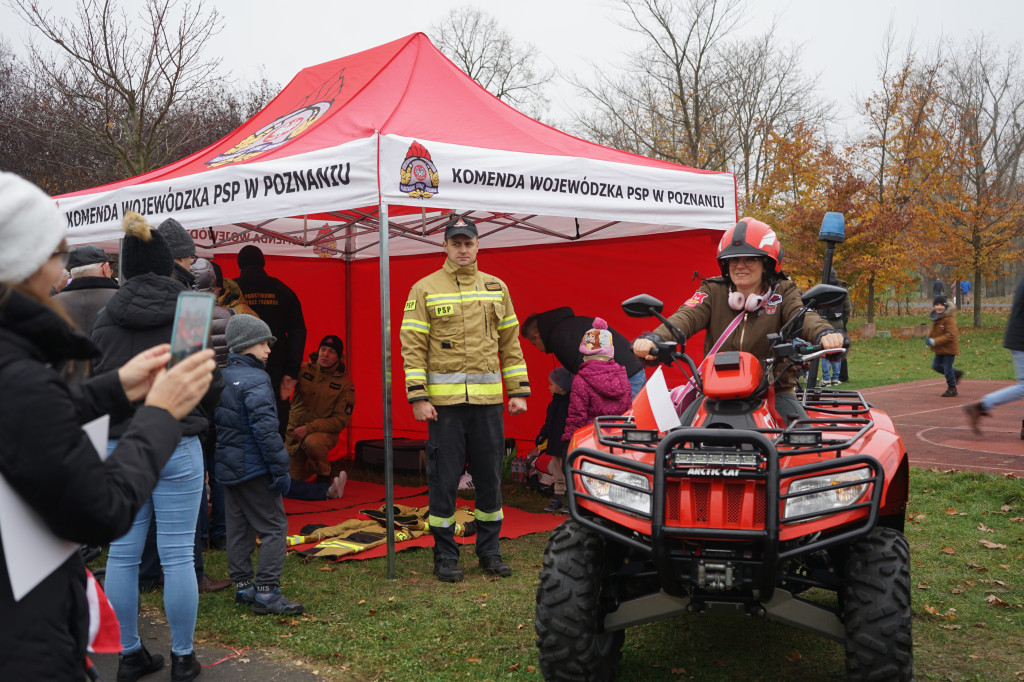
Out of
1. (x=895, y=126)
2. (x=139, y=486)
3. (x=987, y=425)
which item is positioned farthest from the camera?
(x=895, y=126)

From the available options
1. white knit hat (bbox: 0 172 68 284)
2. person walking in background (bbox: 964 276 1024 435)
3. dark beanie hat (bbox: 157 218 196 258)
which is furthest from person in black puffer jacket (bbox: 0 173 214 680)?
person walking in background (bbox: 964 276 1024 435)

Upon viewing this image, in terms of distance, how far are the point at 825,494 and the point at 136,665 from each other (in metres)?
3.12

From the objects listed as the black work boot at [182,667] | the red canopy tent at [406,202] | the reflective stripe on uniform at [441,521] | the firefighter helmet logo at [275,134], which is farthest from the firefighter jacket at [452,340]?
the black work boot at [182,667]

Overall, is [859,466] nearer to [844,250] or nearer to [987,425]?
[987,425]

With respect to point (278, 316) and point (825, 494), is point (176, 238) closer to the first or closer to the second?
point (278, 316)

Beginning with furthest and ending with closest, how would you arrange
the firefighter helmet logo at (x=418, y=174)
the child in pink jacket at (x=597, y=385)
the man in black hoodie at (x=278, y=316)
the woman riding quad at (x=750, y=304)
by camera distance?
the man in black hoodie at (x=278, y=316), the child in pink jacket at (x=597, y=385), the firefighter helmet logo at (x=418, y=174), the woman riding quad at (x=750, y=304)

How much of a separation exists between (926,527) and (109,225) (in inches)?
270

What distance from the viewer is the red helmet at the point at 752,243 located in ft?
12.6

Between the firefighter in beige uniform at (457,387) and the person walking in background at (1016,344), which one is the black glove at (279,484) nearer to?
the firefighter in beige uniform at (457,387)

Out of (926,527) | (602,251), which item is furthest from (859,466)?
(602,251)

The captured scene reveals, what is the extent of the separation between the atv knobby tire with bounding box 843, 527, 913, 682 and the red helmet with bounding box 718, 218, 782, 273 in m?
1.38

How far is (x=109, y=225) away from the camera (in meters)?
6.82

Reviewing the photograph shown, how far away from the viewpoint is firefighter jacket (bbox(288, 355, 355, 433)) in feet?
28.6

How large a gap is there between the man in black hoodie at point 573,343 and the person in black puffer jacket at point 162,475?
3942mm
